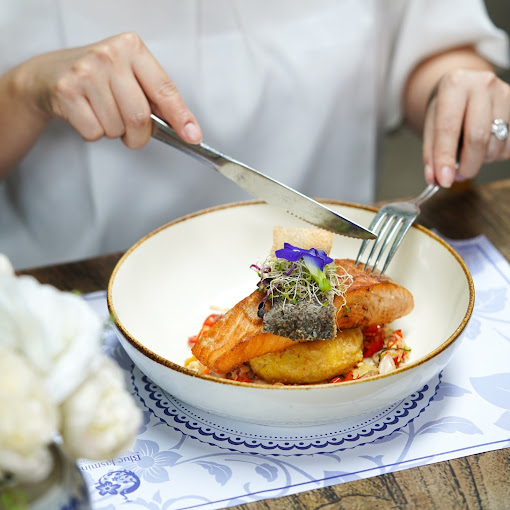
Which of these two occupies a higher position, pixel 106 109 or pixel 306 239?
pixel 106 109

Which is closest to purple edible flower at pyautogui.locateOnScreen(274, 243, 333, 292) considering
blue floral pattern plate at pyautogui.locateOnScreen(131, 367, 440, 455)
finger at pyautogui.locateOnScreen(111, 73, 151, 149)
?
blue floral pattern plate at pyautogui.locateOnScreen(131, 367, 440, 455)

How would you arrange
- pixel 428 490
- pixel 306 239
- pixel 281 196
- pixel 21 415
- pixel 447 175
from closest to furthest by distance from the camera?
pixel 21 415 → pixel 428 490 → pixel 306 239 → pixel 281 196 → pixel 447 175

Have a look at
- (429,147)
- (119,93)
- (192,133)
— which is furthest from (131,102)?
(429,147)

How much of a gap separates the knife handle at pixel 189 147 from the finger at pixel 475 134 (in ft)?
1.95

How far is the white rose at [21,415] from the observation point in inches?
19.6

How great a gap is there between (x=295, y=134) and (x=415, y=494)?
51.9 inches

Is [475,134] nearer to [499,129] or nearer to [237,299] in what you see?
[499,129]

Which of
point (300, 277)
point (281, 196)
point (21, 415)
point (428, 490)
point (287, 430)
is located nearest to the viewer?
point (21, 415)

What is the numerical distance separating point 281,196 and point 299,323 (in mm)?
353

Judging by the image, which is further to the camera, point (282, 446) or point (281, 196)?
point (281, 196)

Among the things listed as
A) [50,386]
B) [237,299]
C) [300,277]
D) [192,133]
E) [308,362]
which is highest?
[50,386]

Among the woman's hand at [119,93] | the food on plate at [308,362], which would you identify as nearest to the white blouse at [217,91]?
the woman's hand at [119,93]

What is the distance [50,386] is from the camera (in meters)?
0.53

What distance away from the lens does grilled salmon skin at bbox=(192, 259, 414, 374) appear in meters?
1.06
